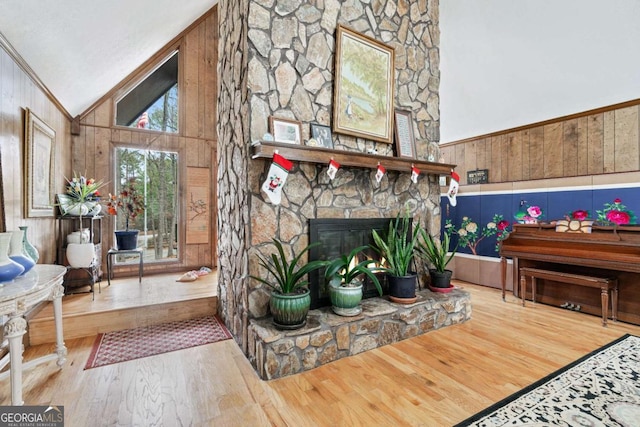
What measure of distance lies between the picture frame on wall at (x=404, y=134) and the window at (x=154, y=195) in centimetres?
335

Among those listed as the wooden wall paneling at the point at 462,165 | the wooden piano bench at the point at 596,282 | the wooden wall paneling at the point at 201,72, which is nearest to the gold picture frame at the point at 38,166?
the wooden wall paneling at the point at 201,72

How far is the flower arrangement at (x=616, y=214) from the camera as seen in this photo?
10.2 feet

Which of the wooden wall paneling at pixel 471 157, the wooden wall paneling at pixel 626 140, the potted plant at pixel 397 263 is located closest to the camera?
the potted plant at pixel 397 263

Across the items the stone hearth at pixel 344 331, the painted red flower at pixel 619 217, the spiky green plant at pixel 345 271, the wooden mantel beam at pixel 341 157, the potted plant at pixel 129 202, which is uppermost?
the wooden mantel beam at pixel 341 157

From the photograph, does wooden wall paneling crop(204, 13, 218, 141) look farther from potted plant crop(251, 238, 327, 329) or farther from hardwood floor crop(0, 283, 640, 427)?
hardwood floor crop(0, 283, 640, 427)

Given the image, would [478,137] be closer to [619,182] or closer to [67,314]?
[619,182]

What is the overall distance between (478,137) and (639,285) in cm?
285

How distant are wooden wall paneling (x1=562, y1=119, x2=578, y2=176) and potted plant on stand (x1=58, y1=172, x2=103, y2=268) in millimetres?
5834

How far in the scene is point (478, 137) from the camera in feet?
16.4

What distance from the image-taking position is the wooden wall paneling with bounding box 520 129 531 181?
14.4ft

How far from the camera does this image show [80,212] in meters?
3.27

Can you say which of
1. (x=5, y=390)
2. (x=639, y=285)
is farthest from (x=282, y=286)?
(x=639, y=285)

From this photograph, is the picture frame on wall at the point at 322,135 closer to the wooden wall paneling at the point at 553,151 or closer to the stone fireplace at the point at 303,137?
the stone fireplace at the point at 303,137

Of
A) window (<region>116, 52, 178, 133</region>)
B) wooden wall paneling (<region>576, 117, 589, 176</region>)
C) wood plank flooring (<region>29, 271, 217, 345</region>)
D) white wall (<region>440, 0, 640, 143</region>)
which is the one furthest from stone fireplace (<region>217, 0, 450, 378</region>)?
wooden wall paneling (<region>576, 117, 589, 176</region>)
